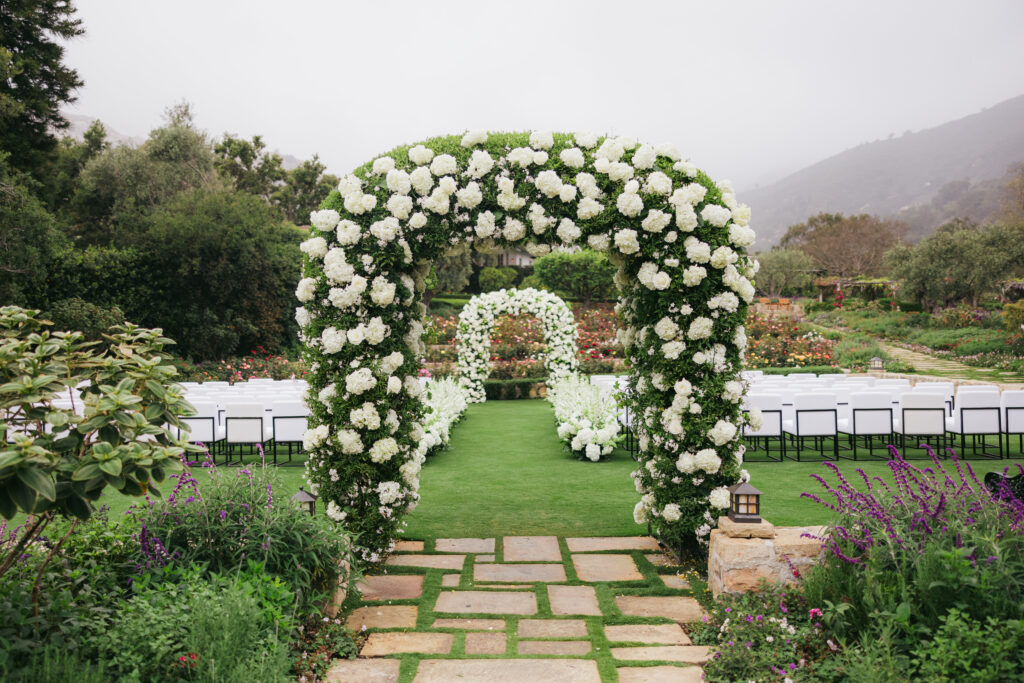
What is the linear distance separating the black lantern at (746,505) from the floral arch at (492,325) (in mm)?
10142

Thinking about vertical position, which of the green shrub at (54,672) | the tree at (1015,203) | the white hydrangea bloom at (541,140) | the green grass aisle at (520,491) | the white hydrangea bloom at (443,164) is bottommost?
the green grass aisle at (520,491)

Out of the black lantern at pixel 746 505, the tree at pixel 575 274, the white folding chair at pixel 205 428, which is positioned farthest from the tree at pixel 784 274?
the black lantern at pixel 746 505

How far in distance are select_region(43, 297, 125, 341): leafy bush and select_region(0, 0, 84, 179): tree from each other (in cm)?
363

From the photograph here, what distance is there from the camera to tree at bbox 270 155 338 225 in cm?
3734

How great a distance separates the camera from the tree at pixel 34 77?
14641 millimetres

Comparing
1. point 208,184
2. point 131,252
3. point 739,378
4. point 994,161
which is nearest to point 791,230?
point 208,184

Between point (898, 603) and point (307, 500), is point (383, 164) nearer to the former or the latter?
point (307, 500)

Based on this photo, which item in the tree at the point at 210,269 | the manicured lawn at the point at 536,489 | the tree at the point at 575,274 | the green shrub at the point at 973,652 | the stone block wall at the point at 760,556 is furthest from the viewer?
the tree at the point at 575,274

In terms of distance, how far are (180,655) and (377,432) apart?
2171mm

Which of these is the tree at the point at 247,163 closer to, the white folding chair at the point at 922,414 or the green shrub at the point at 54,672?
the white folding chair at the point at 922,414

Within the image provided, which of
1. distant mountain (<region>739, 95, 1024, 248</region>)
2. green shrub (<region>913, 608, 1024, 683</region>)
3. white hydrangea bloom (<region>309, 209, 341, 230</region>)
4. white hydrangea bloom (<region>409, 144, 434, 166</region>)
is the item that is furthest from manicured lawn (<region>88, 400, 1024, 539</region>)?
distant mountain (<region>739, 95, 1024, 248</region>)

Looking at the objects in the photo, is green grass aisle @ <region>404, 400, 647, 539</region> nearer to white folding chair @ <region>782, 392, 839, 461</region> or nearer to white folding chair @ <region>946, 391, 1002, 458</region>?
white folding chair @ <region>782, 392, 839, 461</region>

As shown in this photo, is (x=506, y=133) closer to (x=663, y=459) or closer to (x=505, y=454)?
(x=663, y=459)

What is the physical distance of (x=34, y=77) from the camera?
15672mm
